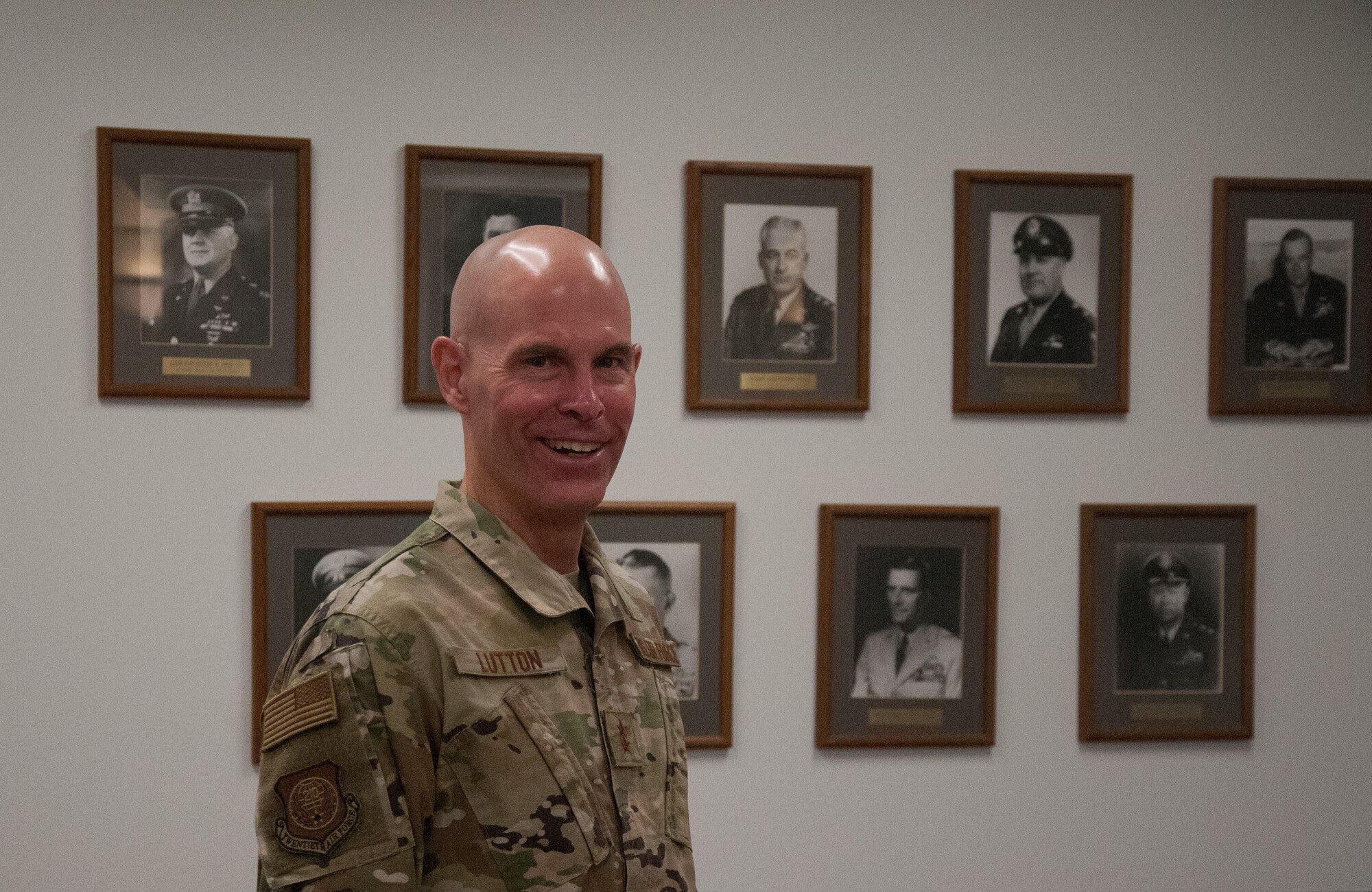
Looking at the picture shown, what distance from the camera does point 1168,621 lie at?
9.14 feet

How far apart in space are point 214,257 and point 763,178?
1241 mm

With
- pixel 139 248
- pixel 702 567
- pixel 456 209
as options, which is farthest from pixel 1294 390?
pixel 139 248

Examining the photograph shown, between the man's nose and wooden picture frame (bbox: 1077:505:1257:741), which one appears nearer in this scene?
the man's nose

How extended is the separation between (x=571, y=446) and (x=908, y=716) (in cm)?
166

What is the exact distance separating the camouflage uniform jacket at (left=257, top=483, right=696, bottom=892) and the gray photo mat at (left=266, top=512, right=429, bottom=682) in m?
1.22

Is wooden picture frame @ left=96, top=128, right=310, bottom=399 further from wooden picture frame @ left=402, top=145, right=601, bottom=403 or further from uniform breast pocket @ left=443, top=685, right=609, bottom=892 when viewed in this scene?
uniform breast pocket @ left=443, top=685, right=609, bottom=892

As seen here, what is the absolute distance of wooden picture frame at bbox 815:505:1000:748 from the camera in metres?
2.67

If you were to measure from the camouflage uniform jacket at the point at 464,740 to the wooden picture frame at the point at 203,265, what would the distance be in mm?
1306

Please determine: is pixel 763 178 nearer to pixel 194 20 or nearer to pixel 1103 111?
pixel 1103 111

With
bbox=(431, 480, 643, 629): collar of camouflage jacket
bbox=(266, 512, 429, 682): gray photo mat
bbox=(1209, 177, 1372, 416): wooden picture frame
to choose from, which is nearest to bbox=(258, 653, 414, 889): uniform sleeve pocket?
bbox=(431, 480, 643, 629): collar of camouflage jacket

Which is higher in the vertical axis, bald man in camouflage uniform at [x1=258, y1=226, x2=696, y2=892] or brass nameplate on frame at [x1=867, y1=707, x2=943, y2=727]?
bald man in camouflage uniform at [x1=258, y1=226, x2=696, y2=892]

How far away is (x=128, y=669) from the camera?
2.46m

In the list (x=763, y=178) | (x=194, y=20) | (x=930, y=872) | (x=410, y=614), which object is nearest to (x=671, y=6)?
(x=763, y=178)

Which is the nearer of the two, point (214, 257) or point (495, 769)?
point (495, 769)
